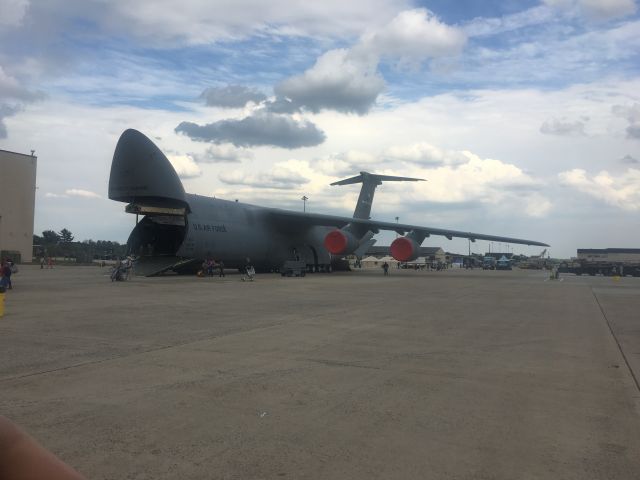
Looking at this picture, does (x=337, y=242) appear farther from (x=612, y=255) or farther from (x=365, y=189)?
(x=612, y=255)

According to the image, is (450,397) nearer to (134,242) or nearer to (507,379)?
(507,379)

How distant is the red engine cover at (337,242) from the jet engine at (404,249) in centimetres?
264

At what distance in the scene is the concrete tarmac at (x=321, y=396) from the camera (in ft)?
13.0

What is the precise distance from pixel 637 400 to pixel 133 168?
2033cm

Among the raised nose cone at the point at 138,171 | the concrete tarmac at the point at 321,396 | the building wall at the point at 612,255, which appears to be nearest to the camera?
the concrete tarmac at the point at 321,396

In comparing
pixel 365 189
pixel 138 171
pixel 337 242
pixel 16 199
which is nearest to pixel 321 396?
pixel 138 171

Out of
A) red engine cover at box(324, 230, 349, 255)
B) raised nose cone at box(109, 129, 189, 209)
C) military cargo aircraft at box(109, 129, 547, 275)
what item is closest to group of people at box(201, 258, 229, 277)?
military cargo aircraft at box(109, 129, 547, 275)

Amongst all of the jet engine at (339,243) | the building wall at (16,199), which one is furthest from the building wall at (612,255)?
the building wall at (16,199)

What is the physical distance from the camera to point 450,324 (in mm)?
11312

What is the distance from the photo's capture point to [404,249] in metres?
31.3

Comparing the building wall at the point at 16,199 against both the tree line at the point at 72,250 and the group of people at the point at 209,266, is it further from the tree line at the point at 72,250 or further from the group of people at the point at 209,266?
the group of people at the point at 209,266

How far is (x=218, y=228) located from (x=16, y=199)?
27.8m

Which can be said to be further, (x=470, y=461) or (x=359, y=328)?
(x=359, y=328)

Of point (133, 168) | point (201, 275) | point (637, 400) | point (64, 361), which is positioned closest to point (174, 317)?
point (64, 361)
